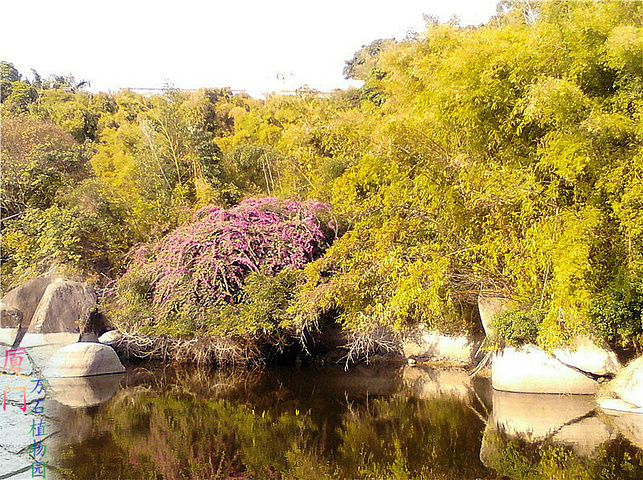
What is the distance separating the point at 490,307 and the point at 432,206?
196cm

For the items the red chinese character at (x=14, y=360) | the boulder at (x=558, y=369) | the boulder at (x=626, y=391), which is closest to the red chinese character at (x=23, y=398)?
the red chinese character at (x=14, y=360)

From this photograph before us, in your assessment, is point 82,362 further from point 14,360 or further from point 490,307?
point 490,307

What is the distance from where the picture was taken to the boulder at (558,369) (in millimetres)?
8406

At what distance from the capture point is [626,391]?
756 centimetres

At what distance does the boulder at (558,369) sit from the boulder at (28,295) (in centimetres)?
924

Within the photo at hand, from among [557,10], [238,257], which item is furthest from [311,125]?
[557,10]

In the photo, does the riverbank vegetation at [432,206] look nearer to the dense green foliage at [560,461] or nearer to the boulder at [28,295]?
the boulder at [28,295]

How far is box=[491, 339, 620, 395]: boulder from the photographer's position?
27.6 feet

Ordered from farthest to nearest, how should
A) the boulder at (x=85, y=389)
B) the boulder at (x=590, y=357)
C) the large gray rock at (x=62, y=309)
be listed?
the large gray rock at (x=62, y=309)
the boulder at (x=85, y=389)
the boulder at (x=590, y=357)

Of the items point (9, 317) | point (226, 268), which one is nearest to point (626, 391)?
point (226, 268)

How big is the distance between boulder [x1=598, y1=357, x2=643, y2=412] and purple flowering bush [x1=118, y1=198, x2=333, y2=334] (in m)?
4.79

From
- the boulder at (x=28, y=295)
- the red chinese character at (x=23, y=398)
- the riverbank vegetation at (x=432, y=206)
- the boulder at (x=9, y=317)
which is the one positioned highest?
the riverbank vegetation at (x=432, y=206)

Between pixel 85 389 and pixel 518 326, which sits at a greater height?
pixel 518 326

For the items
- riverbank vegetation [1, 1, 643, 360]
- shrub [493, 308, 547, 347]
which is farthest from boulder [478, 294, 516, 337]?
riverbank vegetation [1, 1, 643, 360]
